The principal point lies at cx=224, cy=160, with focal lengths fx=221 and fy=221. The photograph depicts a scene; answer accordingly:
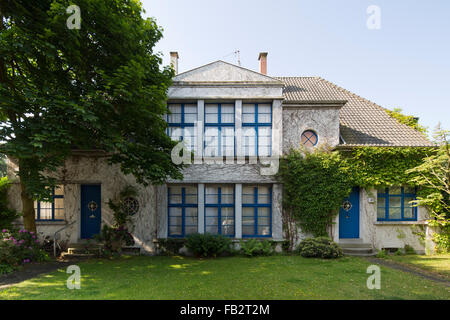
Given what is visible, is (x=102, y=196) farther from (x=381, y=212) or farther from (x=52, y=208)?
(x=381, y=212)

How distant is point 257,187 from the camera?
1025 centimetres

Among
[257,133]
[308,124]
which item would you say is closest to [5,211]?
[257,133]

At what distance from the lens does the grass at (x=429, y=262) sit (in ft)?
25.1

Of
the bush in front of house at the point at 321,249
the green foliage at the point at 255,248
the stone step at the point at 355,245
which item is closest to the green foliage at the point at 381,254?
the stone step at the point at 355,245

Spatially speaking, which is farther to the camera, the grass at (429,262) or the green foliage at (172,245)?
the green foliage at (172,245)

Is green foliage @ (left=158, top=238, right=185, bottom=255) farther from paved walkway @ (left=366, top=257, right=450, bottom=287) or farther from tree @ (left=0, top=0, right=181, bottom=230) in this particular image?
paved walkway @ (left=366, top=257, right=450, bottom=287)

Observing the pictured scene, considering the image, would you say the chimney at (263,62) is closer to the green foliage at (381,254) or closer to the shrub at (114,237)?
the green foliage at (381,254)

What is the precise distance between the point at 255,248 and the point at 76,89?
28.8 feet

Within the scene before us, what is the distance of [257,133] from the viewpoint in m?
10.2

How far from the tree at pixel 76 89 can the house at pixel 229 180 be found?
71.8 inches

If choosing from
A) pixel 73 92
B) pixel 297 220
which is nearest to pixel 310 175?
pixel 297 220
